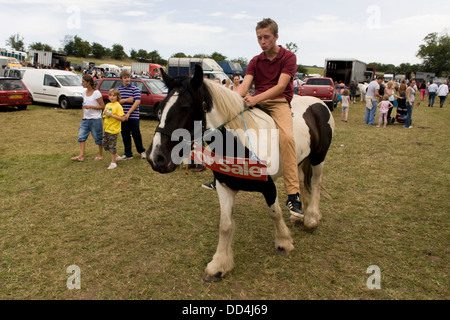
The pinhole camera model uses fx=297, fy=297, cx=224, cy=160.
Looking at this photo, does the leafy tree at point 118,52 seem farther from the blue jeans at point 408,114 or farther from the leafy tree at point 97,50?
the blue jeans at point 408,114

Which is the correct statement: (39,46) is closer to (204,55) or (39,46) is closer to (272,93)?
(204,55)

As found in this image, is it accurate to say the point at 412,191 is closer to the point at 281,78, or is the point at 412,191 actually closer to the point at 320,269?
the point at 320,269

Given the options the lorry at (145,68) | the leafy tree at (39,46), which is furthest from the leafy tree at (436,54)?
the leafy tree at (39,46)

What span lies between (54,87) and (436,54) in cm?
7874

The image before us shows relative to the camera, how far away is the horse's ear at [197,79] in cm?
239

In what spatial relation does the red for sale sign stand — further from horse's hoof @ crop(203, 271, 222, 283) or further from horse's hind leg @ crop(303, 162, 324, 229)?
horse's hind leg @ crop(303, 162, 324, 229)

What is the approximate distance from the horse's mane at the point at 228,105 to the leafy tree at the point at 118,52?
110m

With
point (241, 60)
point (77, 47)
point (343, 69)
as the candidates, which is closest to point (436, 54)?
point (241, 60)

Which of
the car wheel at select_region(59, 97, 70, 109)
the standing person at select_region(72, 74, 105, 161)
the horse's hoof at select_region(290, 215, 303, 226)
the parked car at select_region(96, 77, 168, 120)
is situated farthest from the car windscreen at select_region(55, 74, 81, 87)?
the horse's hoof at select_region(290, 215, 303, 226)

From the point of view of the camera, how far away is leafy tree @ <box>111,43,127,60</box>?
101 meters

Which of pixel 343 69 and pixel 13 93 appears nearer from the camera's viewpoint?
pixel 13 93

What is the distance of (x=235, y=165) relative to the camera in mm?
2893

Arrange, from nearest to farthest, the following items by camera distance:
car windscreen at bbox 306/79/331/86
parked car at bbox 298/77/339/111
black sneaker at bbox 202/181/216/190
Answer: black sneaker at bbox 202/181/216/190
parked car at bbox 298/77/339/111
car windscreen at bbox 306/79/331/86

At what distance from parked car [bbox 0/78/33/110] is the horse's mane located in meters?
16.2
